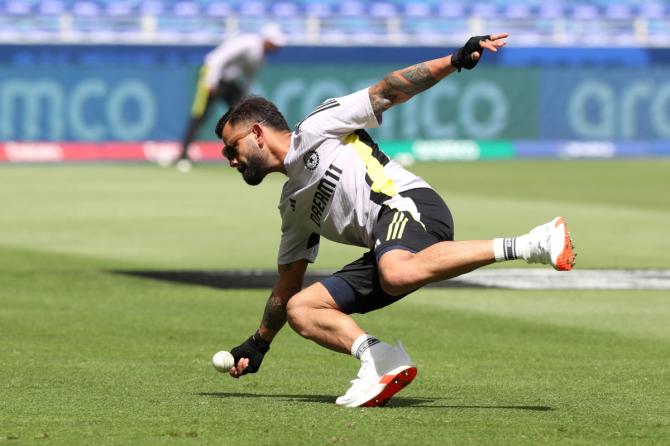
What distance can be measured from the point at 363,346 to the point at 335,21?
34095mm

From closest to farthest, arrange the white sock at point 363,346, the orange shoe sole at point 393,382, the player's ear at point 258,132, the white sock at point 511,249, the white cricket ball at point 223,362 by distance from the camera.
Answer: the white sock at point 511,249 < the orange shoe sole at point 393,382 < the white sock at point 363,346 < the player's ear at point 258,132 < the white cricket ball at point 223,362

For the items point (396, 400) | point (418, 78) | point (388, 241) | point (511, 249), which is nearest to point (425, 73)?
point (418, 78)

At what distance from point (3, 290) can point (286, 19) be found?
28009 mm

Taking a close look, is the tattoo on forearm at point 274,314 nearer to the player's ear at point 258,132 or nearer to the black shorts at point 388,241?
the black shorts at point 388,241

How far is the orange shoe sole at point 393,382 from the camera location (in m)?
7.13

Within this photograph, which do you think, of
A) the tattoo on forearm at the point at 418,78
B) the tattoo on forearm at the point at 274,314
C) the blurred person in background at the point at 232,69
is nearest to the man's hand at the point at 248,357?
the tattoo on forearm at the point at 274,314

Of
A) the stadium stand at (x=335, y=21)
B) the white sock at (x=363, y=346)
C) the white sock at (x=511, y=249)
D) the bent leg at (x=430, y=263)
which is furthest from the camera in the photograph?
the stadium stand at (x=335, y=21)

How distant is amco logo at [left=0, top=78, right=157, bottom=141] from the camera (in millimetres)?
36094

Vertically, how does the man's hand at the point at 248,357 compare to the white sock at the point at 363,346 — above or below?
below

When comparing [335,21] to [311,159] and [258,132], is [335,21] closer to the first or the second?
[258,132]

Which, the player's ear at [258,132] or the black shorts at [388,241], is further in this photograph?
the player's ear at [258,132]

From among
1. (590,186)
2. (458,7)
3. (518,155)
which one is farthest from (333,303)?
(458,7)

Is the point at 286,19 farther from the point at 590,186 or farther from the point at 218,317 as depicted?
the point at 218,317

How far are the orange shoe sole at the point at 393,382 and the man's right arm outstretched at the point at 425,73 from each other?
53.9 inches
